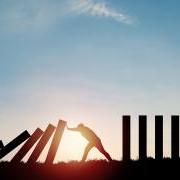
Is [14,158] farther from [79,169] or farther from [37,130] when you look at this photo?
[79,169]

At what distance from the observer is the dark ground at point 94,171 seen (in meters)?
18.9

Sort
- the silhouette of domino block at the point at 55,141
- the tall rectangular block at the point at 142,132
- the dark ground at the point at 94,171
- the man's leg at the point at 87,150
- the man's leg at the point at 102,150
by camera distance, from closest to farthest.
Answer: the dark ground at the point at 94,171
the silhouette of domino block at the point at 55,141
the tall rectangular block at the point at 142,132
the man's leg at the point at 87,150
the man's leg at the point at 102,150

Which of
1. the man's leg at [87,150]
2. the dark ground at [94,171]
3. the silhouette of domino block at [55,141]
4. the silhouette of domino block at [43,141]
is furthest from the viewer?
the man's leg at [87,150]

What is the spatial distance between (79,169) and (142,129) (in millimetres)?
5270

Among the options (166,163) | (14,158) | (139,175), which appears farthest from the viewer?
(14,158)

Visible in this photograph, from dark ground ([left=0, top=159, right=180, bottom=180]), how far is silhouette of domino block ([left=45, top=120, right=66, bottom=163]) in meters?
2.82

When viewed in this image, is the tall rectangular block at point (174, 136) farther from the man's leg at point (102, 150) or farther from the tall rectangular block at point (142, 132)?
the man's leg at point (102, 150)

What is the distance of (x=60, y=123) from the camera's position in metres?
23.9

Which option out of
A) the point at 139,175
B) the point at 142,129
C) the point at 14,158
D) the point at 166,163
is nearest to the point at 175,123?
the point at 142,129

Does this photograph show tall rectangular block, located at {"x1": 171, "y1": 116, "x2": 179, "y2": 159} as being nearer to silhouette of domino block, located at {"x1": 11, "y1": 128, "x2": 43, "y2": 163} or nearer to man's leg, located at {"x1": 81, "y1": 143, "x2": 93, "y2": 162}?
man's leg, located at {"x1": 81, "y1": 143, "x2": 93, "y2": 162}

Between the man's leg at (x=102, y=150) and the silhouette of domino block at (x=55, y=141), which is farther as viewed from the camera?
the man's leg at (x=102, y=150)

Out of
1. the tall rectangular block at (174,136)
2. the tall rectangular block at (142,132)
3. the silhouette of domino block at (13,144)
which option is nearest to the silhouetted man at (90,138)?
the tall rectangular block at (142,132)

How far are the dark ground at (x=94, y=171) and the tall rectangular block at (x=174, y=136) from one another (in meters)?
3.30

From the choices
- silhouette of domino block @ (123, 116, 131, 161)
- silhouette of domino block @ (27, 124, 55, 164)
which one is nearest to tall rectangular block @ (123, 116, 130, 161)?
silhouette of domino block @ (123, 116, 131, 161)
